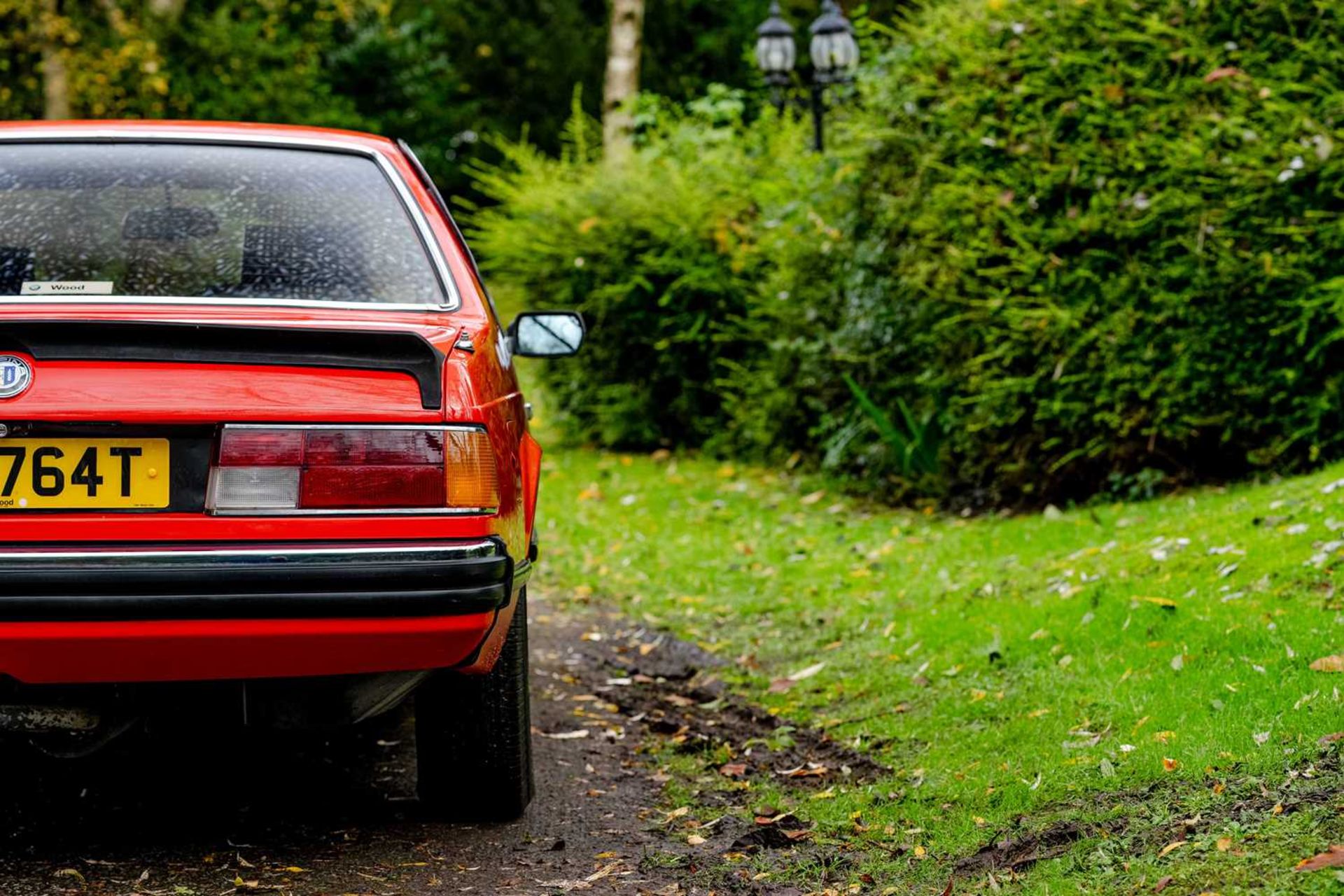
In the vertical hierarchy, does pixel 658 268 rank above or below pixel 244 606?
below

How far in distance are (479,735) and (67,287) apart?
1.52m

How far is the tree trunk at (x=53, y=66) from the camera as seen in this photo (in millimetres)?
20172

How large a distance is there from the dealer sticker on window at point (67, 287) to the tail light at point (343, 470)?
77cm

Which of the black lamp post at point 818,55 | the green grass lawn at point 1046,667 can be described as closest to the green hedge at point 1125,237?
the green grass lawn at point 1046,667

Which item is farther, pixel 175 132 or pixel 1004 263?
pixel 1004 263

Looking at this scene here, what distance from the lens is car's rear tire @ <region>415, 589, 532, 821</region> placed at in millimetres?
4027

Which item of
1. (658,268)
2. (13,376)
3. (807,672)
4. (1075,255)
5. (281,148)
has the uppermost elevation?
(281,148)

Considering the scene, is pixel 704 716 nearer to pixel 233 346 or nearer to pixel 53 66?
pixel 233 346

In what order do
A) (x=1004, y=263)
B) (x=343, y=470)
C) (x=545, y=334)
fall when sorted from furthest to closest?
(x=1004, y=263), (x=545, y=334), (x=343, y=470)

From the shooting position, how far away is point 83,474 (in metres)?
3.17

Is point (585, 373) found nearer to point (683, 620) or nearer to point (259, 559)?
point (683, 620)

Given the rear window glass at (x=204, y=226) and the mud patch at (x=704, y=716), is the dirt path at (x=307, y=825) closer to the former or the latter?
the mud patch at (x=704, y=716)

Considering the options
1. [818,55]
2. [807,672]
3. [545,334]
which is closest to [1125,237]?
[807,672]

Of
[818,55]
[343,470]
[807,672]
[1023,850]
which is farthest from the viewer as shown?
[818,55]
